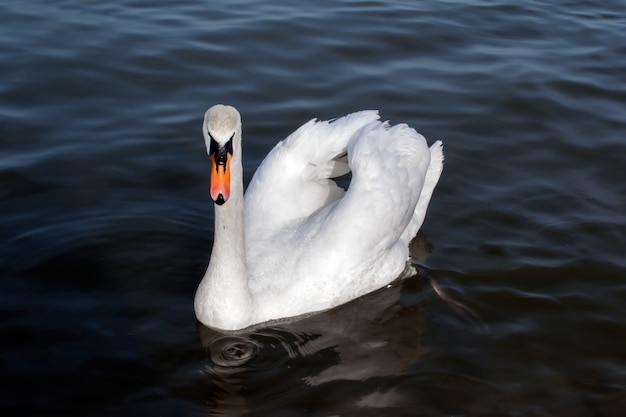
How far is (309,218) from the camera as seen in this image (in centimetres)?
791

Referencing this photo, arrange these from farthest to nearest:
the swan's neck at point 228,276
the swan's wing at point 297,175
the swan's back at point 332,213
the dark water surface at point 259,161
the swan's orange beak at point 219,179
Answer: the swan's wing at point 297,175
the swan's back at point 332,213
the swan's neck at point 228,276
the dark water surface at point 259,161
the swan's orange beak at point 219,179

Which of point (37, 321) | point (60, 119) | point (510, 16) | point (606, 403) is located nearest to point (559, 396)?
point (606, 403)

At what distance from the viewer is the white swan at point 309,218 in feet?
22.4

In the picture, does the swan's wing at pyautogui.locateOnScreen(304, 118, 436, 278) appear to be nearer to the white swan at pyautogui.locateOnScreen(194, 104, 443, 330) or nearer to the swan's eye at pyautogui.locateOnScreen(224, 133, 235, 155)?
the white swan at pyautogui.locateOnScreen(194, 104, 443, 330)


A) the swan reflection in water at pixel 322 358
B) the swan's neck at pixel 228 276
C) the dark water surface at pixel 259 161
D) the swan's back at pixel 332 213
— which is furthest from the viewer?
the swan's back at pixel 332 213

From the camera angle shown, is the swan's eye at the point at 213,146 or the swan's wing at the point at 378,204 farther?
the swan's wing at the point at 378,204

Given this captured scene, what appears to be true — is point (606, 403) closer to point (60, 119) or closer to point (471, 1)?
point (60, 119)

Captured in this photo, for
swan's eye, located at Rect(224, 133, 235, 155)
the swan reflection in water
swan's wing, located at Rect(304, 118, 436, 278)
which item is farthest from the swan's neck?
swan's wing, located at Rect(304, 118, 436, 278)

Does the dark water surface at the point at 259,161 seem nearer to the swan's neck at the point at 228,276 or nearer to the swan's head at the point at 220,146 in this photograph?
the swan's neck at the point at 228,276

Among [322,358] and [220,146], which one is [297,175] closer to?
[322,358]

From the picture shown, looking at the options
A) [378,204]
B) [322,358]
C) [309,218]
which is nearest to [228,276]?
[322,358]

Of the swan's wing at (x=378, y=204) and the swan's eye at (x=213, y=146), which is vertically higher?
the swan's eye at (x=213, y=146)

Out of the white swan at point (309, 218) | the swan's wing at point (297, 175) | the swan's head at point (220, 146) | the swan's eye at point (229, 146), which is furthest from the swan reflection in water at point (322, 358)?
the swan's eye at point (229, 146)

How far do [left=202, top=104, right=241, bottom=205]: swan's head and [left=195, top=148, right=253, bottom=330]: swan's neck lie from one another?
0.53 metres
